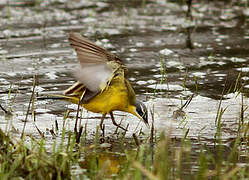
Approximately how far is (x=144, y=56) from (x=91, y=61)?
13.3ft

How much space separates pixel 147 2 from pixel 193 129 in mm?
7911

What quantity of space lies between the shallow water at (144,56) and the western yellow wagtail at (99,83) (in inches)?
9.2

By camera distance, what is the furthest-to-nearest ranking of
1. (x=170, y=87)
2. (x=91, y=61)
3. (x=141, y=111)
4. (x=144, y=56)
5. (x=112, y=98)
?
(x=144, y=56) < (x=170, y=87) < (x=141, y=111) < (x=112, y=98) < (x=91, y=61)

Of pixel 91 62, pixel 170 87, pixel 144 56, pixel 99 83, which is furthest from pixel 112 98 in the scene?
pixel 144 56

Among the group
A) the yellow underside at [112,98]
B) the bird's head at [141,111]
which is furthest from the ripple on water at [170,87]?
the yellow underside at [112,98]

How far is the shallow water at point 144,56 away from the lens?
636cm

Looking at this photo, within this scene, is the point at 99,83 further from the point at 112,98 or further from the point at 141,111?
the point at 141,111

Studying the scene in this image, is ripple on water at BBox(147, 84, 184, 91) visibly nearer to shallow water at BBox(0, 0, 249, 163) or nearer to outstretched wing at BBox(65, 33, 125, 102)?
shallow water at BBox(0, 0, 249, 163)

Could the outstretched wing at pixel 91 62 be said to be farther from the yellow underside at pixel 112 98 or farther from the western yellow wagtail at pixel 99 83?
the yellow underside at pixel 112 98

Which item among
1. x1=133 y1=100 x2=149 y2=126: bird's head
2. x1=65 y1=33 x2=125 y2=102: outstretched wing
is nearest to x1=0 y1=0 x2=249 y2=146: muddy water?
x1=133 y1=100 x2=149 y2=126: bird's head

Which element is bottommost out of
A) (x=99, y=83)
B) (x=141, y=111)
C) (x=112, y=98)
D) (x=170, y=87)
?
(x=141, y=111)

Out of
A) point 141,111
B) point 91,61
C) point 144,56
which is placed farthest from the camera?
point 144,56

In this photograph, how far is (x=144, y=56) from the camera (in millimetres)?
9336

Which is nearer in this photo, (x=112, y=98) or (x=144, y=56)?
(x=112, y=98)
